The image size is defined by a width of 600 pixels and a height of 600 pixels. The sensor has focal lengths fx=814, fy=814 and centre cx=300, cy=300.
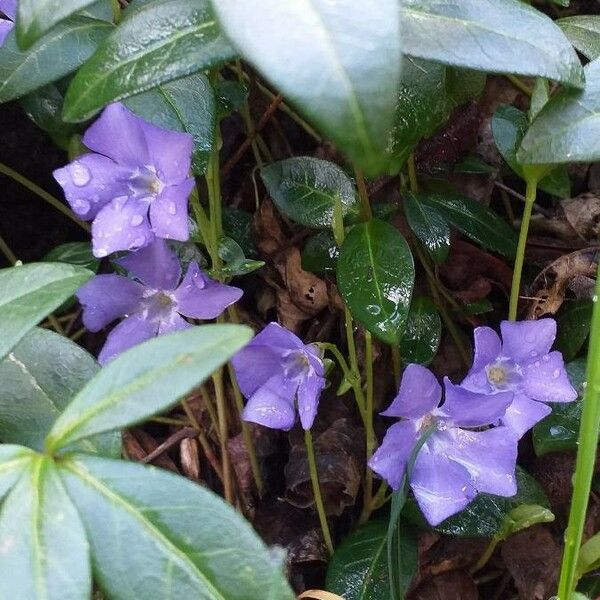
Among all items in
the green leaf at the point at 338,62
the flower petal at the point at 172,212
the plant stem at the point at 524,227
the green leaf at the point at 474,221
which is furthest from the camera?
the green leaf at the point at 474,221

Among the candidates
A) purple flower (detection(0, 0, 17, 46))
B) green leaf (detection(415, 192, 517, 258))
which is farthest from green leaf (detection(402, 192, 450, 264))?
purple flower (detection(0, 0, 17, 46))

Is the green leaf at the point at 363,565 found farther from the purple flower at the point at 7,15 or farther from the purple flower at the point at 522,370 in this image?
the purple flower at the point at 7,15

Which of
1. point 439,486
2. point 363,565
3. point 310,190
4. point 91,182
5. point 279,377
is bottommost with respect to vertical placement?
point 363,565

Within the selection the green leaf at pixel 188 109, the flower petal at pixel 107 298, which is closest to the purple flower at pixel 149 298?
the flower petal at pixel 107 298

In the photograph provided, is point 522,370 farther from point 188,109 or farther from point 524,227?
point 188,109

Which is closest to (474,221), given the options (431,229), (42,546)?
(431,229)

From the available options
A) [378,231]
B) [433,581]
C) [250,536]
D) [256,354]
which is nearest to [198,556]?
[250,536]

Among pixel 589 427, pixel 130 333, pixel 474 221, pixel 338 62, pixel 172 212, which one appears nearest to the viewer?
pixel 338 62
